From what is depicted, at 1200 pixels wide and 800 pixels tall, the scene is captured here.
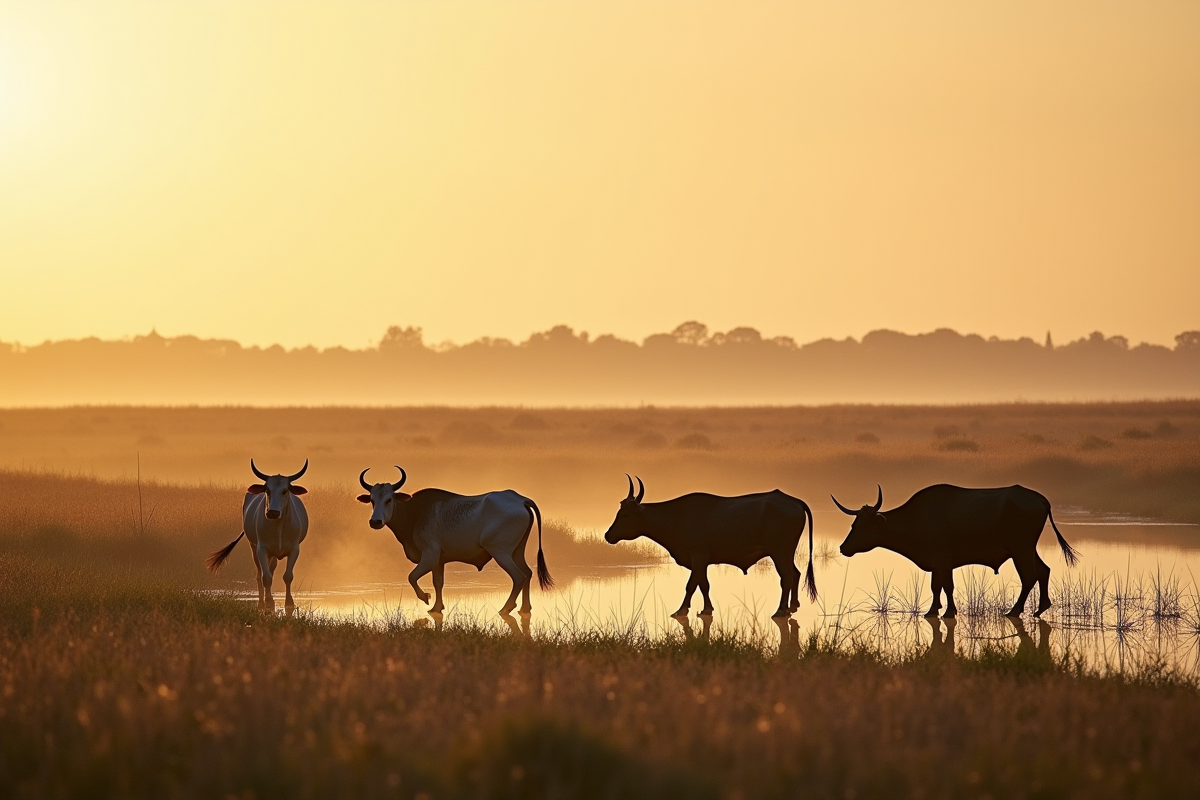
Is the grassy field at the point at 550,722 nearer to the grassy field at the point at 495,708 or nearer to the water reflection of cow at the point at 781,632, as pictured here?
the grassy field at the point at 495,708

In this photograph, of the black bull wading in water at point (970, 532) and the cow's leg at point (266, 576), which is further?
the cow's leg at point (266, 576)

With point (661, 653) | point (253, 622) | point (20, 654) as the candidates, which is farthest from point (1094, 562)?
point (20, 654)

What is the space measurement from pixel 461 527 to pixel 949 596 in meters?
5.78

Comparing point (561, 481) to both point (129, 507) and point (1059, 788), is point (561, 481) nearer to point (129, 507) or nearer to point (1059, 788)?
point (129, 507)

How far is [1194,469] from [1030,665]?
23.0 metres

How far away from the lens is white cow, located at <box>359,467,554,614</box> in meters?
15.7

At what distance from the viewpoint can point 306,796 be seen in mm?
6184

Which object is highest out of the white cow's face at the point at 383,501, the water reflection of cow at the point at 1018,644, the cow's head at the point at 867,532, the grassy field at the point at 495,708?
the white cow's face at the point at 383,501

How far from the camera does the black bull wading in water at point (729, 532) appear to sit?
15727 mm

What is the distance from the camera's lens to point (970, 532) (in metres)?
15.8

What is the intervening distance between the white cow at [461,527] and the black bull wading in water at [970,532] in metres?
3.89

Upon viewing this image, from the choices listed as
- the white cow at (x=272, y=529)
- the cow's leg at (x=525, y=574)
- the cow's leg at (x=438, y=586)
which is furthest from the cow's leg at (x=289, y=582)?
the cow's leg at (x=525, y=574)

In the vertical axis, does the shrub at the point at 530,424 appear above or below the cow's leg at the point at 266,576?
above

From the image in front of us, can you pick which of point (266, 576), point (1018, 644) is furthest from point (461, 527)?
point (1018, 644)
